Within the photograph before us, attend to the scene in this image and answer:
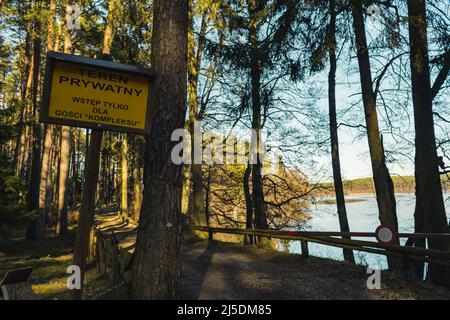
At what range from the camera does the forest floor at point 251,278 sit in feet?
20.1

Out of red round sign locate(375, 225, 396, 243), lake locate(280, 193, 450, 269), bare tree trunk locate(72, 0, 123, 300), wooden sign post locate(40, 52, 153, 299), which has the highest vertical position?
wooden sign post locate(40, 52, 153, 299)

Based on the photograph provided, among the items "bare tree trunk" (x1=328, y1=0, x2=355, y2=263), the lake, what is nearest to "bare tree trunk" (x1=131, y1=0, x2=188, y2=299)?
the lake

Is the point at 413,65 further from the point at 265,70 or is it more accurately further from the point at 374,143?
the point at 265,70

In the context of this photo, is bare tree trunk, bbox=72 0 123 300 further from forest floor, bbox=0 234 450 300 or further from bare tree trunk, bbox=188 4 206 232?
bare tree trunk, bbox=188 4 206 232

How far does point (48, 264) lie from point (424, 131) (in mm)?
11569

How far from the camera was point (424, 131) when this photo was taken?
868 centimetres

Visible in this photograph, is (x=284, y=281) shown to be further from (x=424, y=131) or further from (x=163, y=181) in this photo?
(x=424, y=131)

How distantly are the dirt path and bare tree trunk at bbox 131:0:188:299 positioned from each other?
4.29 ft

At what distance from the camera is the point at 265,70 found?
1373 centimetres

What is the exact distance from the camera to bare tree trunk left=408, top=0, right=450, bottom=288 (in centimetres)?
845

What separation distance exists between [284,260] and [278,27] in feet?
23.0

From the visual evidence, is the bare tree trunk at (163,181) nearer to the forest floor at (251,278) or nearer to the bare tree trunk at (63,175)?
the forest floor at (251,278)

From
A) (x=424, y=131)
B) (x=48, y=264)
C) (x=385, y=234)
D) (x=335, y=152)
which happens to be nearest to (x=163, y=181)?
(x=385, y=234)
